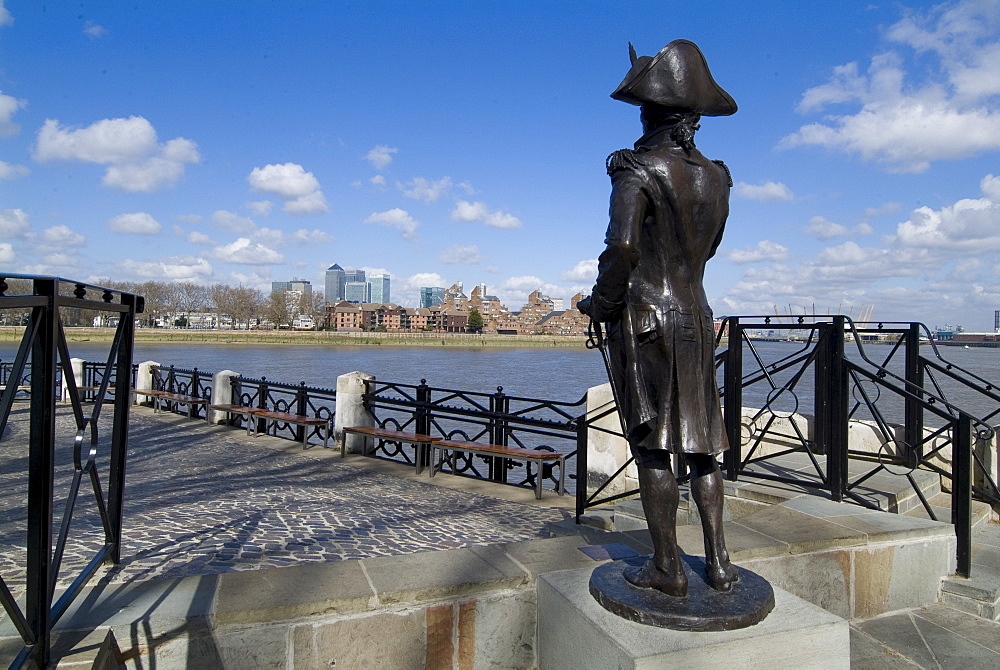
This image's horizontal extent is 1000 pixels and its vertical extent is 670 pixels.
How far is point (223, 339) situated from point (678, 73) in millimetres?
80908

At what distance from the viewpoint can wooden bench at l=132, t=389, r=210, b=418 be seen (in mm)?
13962

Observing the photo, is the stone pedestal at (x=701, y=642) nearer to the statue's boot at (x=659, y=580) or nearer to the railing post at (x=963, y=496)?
the statue's boot at (x=659, y=580)

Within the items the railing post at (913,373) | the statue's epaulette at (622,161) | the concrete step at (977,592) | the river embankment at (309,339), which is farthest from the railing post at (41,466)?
the river embankment at (309,339)

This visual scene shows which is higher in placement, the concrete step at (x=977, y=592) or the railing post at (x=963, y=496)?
the railing post at (x=963, y=496)

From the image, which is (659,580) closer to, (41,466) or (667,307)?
(667,307)

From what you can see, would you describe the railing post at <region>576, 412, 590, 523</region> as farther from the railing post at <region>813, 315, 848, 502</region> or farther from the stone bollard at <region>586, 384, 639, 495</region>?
the stone bollard at <region>586, 384, 639, 495</region>

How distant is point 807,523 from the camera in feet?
13.2

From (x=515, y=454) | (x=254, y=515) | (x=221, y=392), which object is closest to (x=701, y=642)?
(x=254, y=515)

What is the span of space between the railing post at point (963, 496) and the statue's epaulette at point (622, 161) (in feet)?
9.79

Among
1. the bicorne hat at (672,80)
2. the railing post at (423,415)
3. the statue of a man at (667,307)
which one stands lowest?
the railing post at (423,415)

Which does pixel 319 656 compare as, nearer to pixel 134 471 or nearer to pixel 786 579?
pixel 786 579

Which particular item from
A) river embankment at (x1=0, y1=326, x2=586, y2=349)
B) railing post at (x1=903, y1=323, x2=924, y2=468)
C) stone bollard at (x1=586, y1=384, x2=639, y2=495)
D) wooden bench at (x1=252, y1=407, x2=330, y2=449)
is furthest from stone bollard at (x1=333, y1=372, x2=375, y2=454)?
river embankment at (x1=0, y1=326, x2=586, y2=349)

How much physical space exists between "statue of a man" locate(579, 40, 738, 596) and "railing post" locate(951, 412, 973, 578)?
7.38 feet

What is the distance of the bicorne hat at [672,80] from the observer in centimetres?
Result: 279
